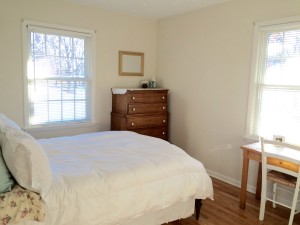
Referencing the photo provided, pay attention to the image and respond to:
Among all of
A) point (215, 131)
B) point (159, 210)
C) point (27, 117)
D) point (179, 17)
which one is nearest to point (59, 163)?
point (159, 210)

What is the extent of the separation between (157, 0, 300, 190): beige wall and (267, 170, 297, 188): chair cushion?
0.68 metres

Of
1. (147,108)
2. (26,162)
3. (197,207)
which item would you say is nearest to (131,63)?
(147,108)

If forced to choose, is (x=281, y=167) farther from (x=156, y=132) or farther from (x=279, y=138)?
(x=156, y=132)

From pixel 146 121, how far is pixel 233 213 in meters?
1.95

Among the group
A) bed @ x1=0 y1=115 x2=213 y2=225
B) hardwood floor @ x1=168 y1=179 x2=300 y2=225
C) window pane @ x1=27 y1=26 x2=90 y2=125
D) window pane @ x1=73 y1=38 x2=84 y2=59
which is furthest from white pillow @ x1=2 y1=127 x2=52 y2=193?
window pane @ x1=73 y1=38 x2=84 y2=59

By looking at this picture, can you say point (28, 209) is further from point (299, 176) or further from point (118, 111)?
point (118, 111)

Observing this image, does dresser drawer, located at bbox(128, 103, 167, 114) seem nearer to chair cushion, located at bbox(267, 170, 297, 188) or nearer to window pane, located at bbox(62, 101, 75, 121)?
window pane, located at bbox(62, 101, 75, 121)

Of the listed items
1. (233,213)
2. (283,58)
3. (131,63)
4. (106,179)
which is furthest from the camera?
(131,63)

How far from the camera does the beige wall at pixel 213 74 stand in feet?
11.1

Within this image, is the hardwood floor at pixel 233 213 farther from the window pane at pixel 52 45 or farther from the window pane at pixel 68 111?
the window pane at pixel 52 45

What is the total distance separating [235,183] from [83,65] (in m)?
2.89

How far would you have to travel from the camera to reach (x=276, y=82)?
3109 mm

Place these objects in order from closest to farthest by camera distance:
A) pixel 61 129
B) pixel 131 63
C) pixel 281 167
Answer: pixel 281 167
pixel 61 129
pixel 131 63

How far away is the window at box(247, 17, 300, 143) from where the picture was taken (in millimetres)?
2928
